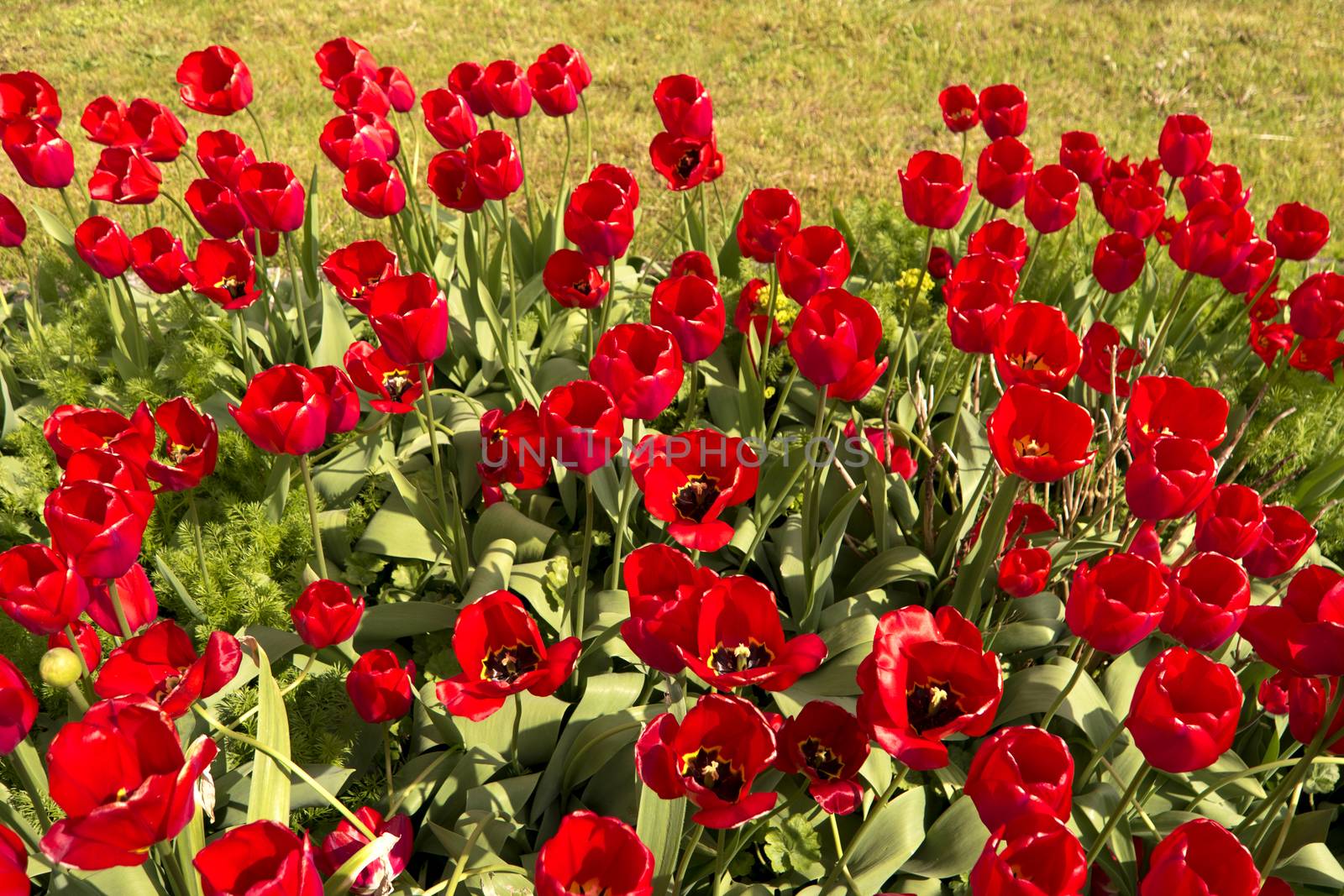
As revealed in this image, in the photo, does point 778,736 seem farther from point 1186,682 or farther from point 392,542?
point 392,542

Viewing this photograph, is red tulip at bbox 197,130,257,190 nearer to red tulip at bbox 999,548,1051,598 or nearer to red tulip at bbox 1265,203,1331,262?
red tulip at bbox 999,548,1051,598

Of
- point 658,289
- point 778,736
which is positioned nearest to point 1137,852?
point 778,736

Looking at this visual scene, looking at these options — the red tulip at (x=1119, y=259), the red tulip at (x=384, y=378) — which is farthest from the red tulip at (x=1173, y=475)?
the red tulip at (x=384, y=378)

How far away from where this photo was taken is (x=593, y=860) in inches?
47.0

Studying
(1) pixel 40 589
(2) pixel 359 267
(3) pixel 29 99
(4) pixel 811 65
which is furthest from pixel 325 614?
(4) pixel 811 65

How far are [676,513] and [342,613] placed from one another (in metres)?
0.59

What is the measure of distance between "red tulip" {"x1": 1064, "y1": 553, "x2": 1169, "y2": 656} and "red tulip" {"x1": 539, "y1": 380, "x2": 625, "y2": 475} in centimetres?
72

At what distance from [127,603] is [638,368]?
2.96ft

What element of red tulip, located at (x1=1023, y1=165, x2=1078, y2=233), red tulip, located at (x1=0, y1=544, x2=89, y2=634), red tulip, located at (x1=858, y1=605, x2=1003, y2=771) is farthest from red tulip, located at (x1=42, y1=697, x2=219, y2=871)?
red tulip, located at (x1=1023, y1=165, x2=1078, y2=233)

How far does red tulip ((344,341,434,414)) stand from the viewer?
2242 millimetres

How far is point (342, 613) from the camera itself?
176 cm

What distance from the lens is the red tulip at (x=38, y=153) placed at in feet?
7.99

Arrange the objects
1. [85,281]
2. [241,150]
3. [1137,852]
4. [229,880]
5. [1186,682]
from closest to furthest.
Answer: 1. [229,880]
2. [1186,682]
3. [1137,852]
4. [241,150]
5. [85,281]

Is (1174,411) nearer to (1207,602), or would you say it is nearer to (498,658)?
(1207,602)
